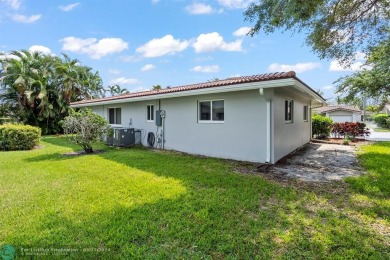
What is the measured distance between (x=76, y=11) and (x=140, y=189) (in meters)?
10.6

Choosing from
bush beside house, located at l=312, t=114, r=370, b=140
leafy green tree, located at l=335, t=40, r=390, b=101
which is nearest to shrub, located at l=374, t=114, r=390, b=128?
bush beside house, located at l=312, t=114, r=370, b=140

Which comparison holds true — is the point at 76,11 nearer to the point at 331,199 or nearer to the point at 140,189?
the point at 140,189

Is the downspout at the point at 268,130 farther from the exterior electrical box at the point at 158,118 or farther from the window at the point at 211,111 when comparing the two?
the exterior electrical box at the point at 158,118

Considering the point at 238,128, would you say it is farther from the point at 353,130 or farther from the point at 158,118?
the point at 353,130

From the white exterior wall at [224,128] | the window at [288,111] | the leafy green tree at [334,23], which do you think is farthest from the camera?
the window at [288,111]

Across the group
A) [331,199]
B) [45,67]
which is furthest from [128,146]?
[45,67]

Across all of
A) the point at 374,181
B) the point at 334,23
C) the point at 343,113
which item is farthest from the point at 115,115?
the point at 343,113

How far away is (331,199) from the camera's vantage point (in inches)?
185

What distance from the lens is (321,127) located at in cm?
1736

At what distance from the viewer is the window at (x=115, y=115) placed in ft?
47.7

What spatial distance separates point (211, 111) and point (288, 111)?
11.4 feet

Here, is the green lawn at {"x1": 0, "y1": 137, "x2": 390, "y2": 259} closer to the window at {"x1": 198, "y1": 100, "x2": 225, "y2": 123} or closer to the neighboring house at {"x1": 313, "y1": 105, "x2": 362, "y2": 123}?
the window at {"x1": 198, "y1": 100, "x2": 225, "y2": 123}

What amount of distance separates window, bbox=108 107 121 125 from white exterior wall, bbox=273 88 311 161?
10.0 metres

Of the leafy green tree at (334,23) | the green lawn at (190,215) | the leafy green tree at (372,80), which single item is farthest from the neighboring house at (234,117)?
the leafy green tree at (372,80)
